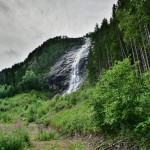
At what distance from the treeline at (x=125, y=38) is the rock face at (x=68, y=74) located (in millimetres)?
16127

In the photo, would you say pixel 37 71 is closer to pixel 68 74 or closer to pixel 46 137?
pixel 68 74

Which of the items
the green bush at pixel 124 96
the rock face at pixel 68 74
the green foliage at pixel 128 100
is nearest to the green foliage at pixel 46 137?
the green bush at pixel 124 96

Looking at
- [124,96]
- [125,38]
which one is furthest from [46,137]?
[125,38]

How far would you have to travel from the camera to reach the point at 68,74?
85.4 meters

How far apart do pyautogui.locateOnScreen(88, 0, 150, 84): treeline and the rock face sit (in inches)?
635

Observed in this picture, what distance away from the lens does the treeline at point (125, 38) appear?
30.5 meters

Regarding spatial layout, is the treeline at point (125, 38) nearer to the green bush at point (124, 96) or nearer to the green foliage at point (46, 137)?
the green bush at point (124, 96)

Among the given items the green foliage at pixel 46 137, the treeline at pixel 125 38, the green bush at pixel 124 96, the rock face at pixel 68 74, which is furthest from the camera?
the rock face at pixel 68 74

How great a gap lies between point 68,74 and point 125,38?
2004 inches

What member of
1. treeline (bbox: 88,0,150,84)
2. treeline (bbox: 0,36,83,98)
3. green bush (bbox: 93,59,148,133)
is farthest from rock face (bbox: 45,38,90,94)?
green bush (bbox: 93,59,148,133)

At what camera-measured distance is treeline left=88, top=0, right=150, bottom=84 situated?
30.5 meters

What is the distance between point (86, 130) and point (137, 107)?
746 centimetres

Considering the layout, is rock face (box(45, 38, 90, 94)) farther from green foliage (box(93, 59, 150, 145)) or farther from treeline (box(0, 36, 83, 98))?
green foliage (box(93, 59, 150, 145))

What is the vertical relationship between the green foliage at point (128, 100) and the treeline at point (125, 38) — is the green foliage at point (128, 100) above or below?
below
